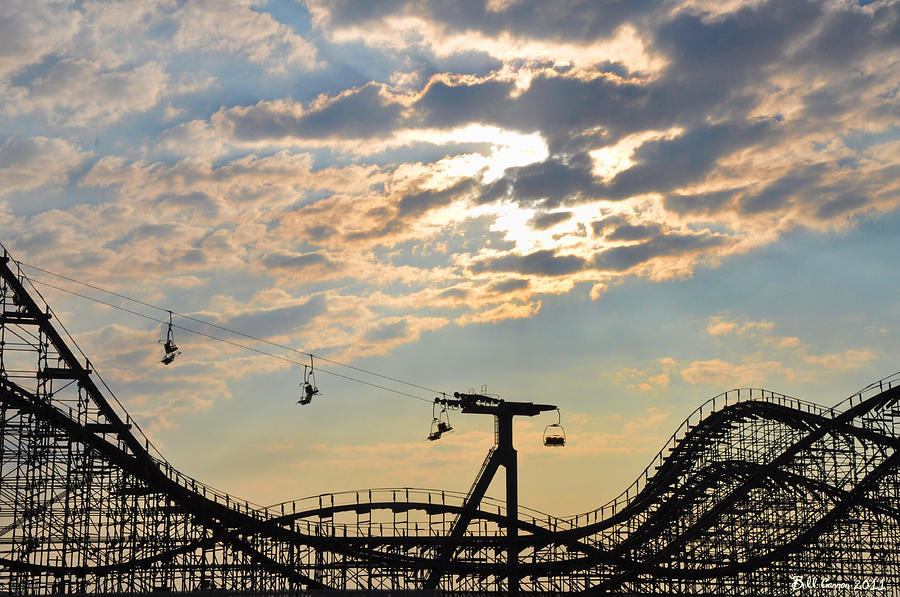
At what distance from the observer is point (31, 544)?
40.2 m

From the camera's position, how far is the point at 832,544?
4912 cm

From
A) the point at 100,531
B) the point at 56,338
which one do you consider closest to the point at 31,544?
the point at 100,531

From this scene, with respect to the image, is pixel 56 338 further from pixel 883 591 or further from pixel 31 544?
pixel 883 591

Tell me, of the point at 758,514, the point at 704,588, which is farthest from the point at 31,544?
the point at 758,514

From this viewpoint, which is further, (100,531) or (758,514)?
(758,514)

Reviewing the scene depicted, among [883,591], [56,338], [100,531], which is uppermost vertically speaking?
[56,338]

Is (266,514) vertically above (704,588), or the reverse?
(266,514)

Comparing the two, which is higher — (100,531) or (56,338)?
(56,338)

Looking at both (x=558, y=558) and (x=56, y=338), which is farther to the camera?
(x=558, y=558)

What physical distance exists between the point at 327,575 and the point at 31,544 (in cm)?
1238

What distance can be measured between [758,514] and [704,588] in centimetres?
449

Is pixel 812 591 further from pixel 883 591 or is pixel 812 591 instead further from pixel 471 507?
pixel 471 507

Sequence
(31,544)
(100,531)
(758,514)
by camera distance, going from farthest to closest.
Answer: (758,514), (100,531), (31,544)

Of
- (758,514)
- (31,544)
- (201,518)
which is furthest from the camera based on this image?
(758,514)
